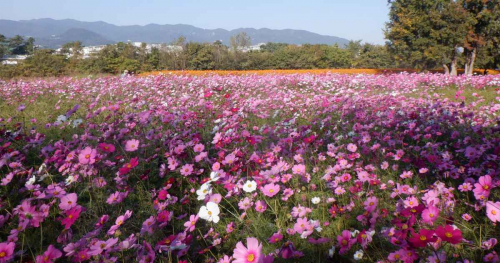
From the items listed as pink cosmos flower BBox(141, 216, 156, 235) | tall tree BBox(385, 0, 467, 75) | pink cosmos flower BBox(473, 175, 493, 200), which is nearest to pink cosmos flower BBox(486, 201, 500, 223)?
pink cosmos flower BBox(473, 175, 493, 200)

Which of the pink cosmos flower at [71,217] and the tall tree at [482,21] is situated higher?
the tall tree at [482,21]

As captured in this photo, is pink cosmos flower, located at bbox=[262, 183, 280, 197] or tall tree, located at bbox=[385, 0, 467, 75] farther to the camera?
tall tree, located at bbox=[385, 0, 467, 75]

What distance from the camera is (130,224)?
5.81 ft

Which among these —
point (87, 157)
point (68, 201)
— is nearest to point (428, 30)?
point (87, 157)

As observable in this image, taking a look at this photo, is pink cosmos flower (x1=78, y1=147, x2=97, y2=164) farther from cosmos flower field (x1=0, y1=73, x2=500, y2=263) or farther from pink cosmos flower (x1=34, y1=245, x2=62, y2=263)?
pink cosmos flower (x1=34, y1=245, x2=62, y2=263)

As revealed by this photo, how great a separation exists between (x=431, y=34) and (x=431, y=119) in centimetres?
1626

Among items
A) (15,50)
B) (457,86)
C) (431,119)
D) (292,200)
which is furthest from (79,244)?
(15,50)

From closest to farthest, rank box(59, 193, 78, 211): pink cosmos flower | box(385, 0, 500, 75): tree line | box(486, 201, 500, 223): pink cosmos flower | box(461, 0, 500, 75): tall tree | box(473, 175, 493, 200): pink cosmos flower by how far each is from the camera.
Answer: box(486, 201, 500, 223): pink cosmos flower, box(473, 175, 493, 200): pink cosmos flower, box(59, 193, 78, 211): pink cosmos flower, box(461, 0, 500, 75): tall tree, box(385, 0, 500, 75): tree line

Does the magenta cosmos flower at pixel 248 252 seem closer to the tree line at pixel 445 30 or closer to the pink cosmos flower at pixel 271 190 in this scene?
Answer: the pink cosmos flower at pixel 271 190

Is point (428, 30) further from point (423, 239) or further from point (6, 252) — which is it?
point (6, 252)

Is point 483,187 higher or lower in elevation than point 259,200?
higher

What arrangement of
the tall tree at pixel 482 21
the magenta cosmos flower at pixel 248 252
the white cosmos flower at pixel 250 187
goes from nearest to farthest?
the magenta cosmos flower at pixel 248 252 < the white cosmos flower at pixel 250 187 < the tall tree at pixel 482 21

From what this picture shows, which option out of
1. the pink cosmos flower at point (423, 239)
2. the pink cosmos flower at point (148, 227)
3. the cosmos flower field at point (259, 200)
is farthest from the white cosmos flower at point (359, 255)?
the pink cosmos flower at point (148, 227)

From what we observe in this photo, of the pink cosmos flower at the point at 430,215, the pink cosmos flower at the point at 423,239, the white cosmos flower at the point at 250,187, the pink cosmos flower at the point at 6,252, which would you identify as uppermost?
the pink cosmos flower at the point at 423,239
